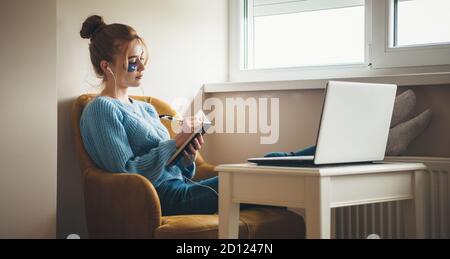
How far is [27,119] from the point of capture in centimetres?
223

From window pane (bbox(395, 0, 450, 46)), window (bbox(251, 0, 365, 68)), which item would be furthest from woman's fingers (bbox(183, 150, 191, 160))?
window pane (bbox(395, 0, 450, 46))

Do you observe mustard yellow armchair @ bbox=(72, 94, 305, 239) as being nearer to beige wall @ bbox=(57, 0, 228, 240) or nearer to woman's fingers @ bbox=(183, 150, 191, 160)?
beige wall @ bbox=(57, 0, 228, 240)

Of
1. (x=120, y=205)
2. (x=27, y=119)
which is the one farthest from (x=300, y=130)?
(x=27, y=119)

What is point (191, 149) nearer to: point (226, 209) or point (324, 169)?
point (226, 209)

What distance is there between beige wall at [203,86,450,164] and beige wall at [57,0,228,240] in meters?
0.24

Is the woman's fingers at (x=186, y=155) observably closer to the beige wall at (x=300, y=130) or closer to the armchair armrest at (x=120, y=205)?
the armchair armrest at (x=120, y=205)

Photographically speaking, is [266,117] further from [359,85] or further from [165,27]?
[359,85]

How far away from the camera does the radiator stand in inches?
112

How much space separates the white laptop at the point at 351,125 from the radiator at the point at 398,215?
58 cm

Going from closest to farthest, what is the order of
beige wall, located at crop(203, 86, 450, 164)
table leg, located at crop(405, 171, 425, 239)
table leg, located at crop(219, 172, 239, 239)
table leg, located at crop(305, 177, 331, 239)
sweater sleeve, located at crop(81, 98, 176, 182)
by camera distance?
table leg, located at crop(305, 177, 331, 239)
table leg, located at crop(219, 172, 239, 239)
table leg, located at crop(405, 171, 425, 239)
sweater sleeve, located at crop(81, 98, 176, 182)
beige wall, located at crop(203, 86, 450, 164)

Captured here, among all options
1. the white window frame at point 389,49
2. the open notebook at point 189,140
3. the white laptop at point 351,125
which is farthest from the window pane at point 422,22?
the open notebook at point 189,140

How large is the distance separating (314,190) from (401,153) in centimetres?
111

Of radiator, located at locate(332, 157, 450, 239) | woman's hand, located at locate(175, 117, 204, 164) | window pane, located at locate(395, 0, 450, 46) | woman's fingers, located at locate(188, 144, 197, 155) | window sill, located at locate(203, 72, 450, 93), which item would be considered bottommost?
radiator, located at locate(332, 157, 450, 239)

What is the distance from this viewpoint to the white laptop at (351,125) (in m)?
2.04
